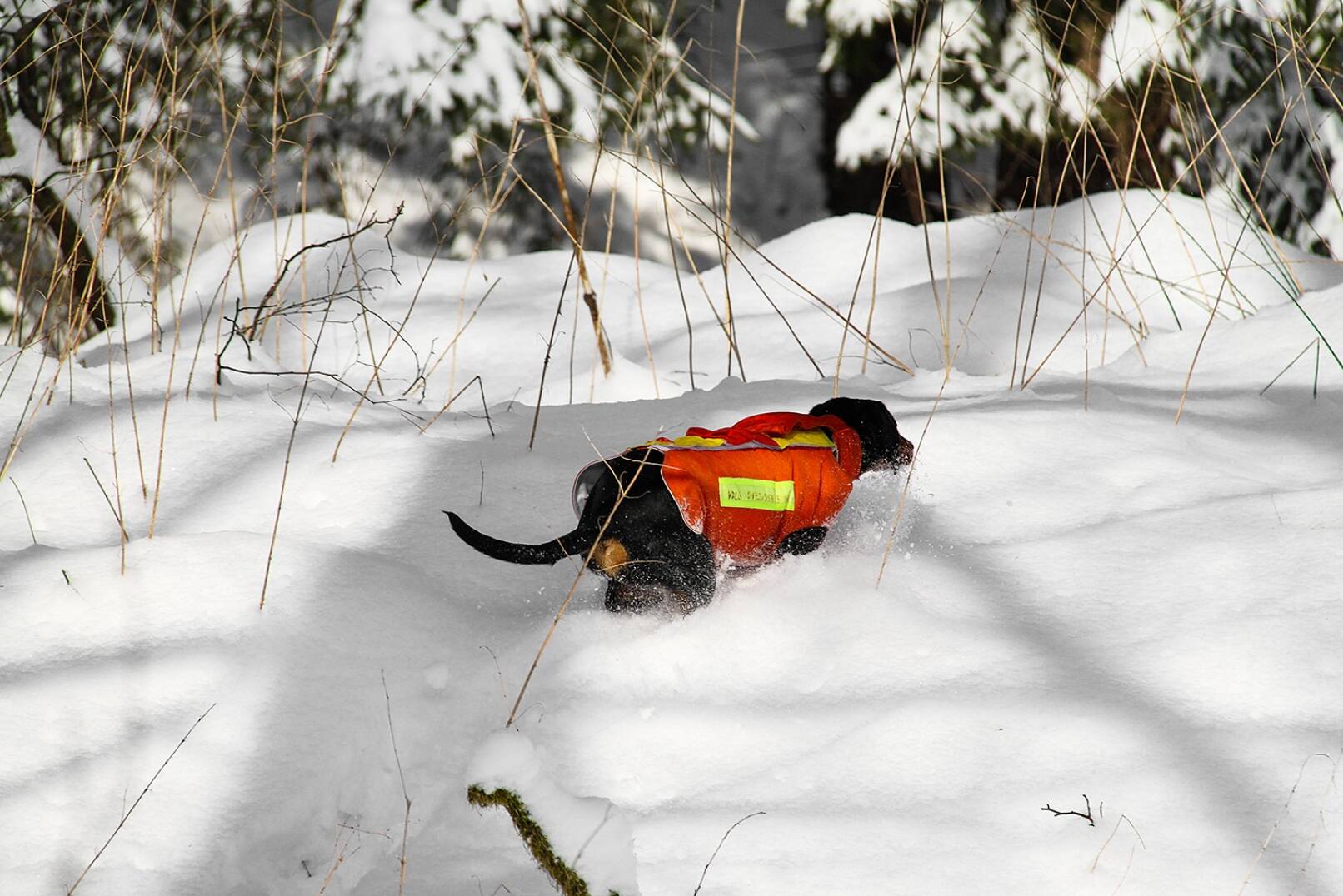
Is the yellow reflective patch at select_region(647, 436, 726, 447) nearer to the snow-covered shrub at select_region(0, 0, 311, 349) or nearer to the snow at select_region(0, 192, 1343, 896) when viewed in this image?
the snow at select_region(0, 192, 1343, 896)

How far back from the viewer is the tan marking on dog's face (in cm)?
128

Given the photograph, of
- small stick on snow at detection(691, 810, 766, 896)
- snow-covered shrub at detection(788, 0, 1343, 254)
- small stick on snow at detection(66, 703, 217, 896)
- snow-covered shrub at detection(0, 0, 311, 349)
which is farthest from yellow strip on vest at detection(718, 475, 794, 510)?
snow-covered shrub at detection(788, 0, 1343, 254)

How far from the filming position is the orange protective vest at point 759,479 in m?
1.28

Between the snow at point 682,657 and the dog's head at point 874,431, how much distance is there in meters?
0.11

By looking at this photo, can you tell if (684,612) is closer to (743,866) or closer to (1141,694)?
(743,866)

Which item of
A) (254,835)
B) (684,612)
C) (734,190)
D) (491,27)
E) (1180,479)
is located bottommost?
(734,190)

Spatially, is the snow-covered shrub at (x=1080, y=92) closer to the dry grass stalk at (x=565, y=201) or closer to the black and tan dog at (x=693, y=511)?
the dry grass stalk at (x=565, y=201)

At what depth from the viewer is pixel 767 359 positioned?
262 cm

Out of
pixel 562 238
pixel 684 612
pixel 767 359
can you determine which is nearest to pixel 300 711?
pixel 684 612

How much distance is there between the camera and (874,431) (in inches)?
58.7

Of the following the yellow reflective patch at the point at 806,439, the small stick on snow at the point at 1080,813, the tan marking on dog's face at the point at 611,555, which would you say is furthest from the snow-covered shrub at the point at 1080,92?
the small stick on snow at the point at 1080,813

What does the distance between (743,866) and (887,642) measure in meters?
0.39

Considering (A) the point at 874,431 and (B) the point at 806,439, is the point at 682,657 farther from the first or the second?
(A) the point at 874,431

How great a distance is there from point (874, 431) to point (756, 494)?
28cm
